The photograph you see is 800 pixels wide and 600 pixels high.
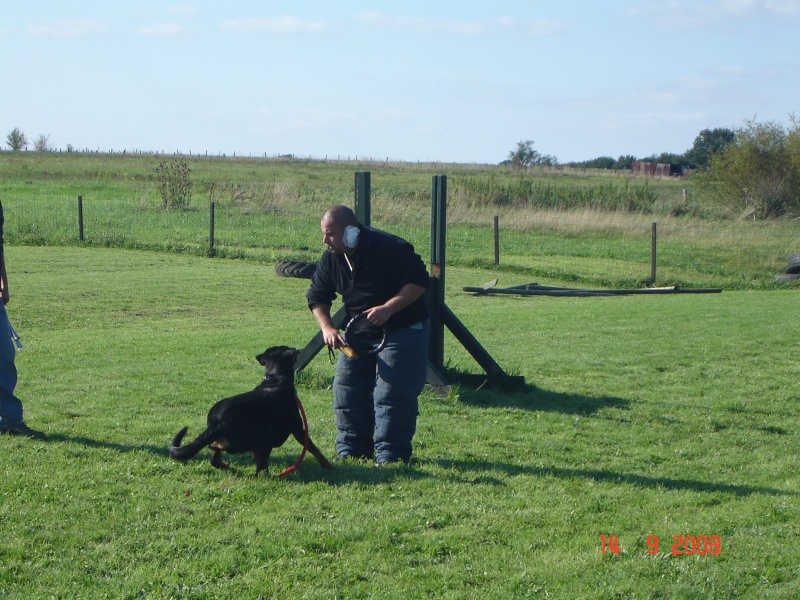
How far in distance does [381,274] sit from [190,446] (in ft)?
5.70

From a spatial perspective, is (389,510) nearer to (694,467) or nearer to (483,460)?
(483,460)

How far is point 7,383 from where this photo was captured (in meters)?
6.84

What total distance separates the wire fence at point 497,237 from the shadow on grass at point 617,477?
16.9m

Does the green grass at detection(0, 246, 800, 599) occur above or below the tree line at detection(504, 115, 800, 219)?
below

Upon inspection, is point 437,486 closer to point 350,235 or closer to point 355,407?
point 355,407

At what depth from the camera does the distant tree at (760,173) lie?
41.4 m

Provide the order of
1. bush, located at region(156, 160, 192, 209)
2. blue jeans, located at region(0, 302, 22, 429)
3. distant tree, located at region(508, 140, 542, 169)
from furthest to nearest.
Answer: distant tree, located at region(508, 140, 542, 169) → bush, located at region(156, 160, 192, 209) → blue jeans, located at region(0, 302, 22, 429)

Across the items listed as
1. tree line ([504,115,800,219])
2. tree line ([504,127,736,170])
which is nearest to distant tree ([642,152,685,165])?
tree line ([504,127,736,170])

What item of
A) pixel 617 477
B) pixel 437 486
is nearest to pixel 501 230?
pixel 617 477

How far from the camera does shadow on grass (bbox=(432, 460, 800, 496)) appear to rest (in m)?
5.98

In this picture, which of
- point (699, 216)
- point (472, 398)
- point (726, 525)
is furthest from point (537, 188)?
point (726, 525)

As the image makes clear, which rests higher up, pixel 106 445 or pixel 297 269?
pixel 297 269
